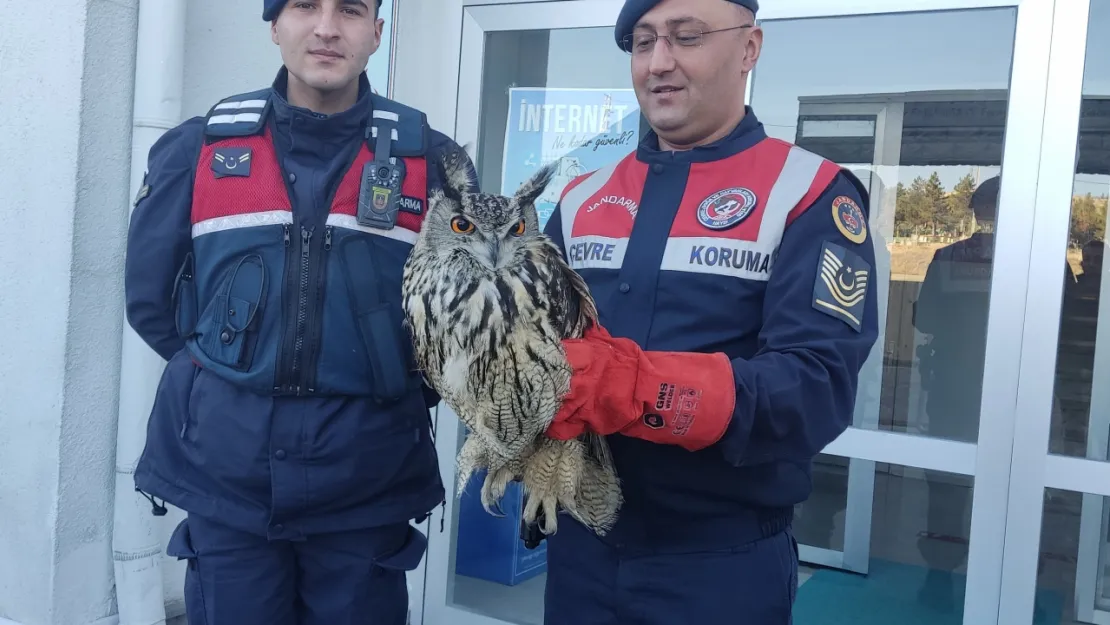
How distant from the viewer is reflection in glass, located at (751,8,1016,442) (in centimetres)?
272

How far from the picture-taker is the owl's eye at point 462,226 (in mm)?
1715

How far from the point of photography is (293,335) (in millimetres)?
1841

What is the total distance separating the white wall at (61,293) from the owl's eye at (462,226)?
188 centimetres

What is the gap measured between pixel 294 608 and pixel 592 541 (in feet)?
2.54

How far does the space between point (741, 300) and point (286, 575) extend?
1.22 meters

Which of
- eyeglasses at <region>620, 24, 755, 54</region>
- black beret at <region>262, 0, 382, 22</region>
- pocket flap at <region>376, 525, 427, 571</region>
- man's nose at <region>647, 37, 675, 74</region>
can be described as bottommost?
pocket flap at <region>376, 525, 427, 571</region>

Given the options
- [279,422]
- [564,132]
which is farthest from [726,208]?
[564,132]

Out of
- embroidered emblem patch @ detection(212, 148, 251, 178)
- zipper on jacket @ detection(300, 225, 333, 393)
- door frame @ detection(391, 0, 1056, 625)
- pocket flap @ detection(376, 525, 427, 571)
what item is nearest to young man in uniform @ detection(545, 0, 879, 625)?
pocket flap @ detection(376, 525, 427, 571)

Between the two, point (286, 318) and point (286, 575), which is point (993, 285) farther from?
point (286, 575)

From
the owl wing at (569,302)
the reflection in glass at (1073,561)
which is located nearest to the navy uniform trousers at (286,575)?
the owl wing at (569,302)

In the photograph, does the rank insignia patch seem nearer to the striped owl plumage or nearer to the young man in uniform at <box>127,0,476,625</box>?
the striped owl plumage

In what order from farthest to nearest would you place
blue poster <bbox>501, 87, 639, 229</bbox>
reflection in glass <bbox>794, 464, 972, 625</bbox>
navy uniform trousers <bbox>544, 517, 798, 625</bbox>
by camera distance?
blue poster <bbox>501, 87, 639, 229</bbox> → reflection in glass <bbox>794, 464, 972, 625</bbox> → navy uniform trousers <bbox>544, 517, 798, 625</bbox>

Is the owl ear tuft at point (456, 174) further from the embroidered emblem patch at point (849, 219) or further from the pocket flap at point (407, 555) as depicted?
the pocket flap at point (407, 555)

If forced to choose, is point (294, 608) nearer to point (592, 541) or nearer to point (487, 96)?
point (592, 541)
